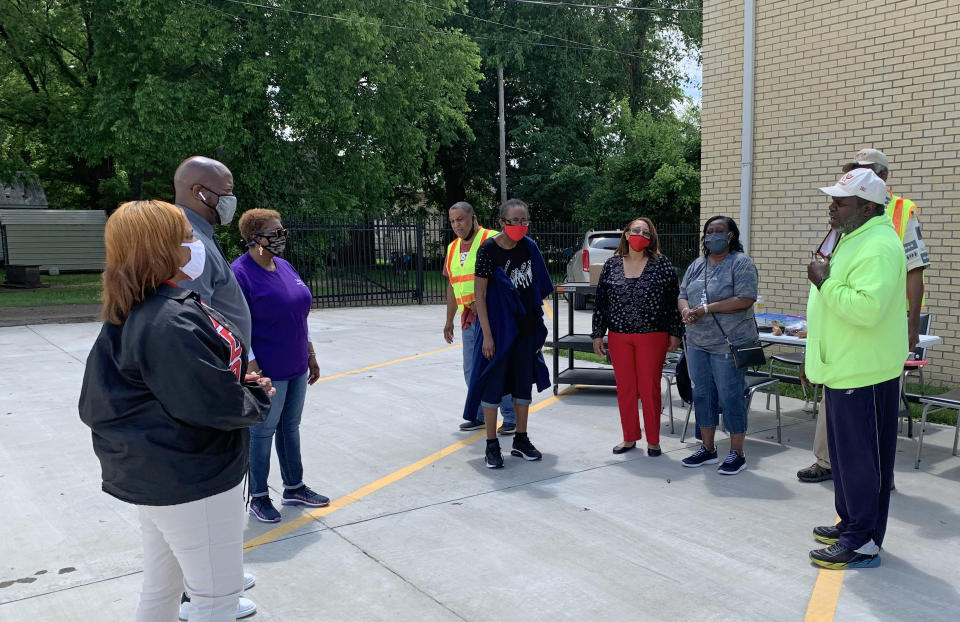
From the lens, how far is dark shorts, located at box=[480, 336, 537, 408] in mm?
5676

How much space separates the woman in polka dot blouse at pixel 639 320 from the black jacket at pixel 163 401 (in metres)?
3.75

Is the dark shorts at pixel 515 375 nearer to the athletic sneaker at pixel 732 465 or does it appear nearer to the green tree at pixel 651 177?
the athletic sneaker at pixel 732 465

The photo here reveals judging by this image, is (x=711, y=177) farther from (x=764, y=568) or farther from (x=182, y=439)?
(x=182, y=439)

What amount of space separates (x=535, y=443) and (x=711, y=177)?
17.2 feet

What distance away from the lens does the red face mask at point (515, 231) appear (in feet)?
18.4

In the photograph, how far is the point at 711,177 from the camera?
1000 cm

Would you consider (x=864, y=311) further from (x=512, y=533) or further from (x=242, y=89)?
(x=242, y=89)

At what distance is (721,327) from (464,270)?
2.18 metres

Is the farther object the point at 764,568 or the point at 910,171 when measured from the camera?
the point at 910,171

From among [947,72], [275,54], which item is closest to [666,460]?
[947,72]

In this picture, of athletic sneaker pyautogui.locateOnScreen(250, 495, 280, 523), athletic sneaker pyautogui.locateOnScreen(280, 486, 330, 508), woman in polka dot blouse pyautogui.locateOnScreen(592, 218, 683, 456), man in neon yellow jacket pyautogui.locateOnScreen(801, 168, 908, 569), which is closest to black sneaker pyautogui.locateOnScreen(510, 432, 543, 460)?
woman in polka dot blouse pyautogui.locateOnScreen(592, 218, 683, 456)

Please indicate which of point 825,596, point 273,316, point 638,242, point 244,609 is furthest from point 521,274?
point 244,609

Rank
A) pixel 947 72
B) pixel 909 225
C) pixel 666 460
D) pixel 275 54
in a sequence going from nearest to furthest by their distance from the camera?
pixel 909 225 < pixel 666 460 < pixel 947 72 < pixel 275 54

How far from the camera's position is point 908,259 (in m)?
5.07
